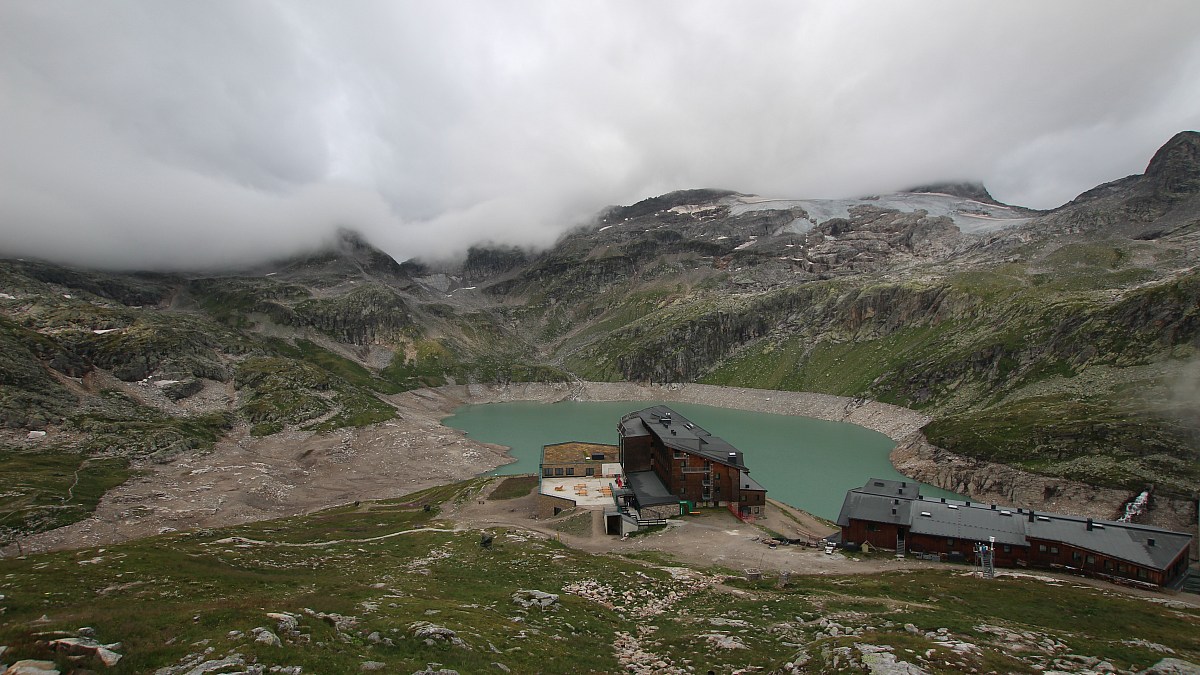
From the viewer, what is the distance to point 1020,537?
36.9 meters

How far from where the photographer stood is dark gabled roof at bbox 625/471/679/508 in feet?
163

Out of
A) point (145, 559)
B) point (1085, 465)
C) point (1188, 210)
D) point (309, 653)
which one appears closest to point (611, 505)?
point (145, 559)

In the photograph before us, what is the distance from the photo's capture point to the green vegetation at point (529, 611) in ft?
49.6

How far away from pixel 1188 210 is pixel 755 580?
783 ft

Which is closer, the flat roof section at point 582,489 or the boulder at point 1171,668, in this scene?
the boulder at point 1171,668

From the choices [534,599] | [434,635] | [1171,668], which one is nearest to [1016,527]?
[1171,668]

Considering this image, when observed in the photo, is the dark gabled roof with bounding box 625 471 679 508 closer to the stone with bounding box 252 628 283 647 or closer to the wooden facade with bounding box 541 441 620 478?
the wooden facade with bounding box 541 441 620 478

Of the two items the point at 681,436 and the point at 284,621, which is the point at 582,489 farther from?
the point at 284,621

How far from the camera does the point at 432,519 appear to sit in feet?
175

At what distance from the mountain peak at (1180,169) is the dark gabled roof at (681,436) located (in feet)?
757

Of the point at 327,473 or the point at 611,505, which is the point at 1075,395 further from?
the point at 327,473

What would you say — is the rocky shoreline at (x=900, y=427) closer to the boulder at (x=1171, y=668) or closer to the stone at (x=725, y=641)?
the boulder at (x=1171, y=668)

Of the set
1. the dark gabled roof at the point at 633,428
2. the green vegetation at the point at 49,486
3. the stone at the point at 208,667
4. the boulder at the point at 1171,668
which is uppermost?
the stone at the point at 208,667

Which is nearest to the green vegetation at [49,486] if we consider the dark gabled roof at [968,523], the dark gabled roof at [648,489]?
the dark gabled roof at [648,489]
